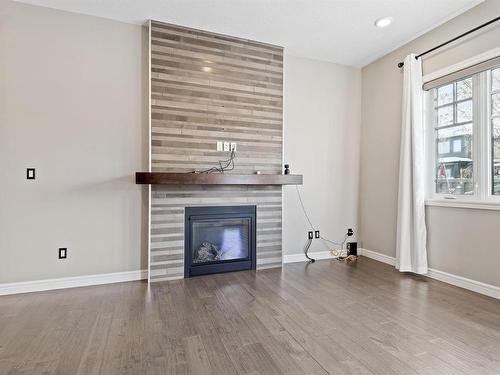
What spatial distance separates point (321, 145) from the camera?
4.03 meters

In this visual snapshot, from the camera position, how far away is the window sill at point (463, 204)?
8.59 ft


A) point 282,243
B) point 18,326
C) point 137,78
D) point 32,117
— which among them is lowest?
point 18,326

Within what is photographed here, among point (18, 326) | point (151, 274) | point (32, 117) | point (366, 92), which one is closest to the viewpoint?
point (18, 326)

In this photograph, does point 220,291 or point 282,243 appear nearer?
point 220,291

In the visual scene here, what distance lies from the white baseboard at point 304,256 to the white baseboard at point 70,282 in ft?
5.99

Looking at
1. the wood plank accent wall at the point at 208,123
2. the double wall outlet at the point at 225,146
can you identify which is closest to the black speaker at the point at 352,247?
the wood plank accent wall at the point at 208,123

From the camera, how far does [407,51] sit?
3.50 metres

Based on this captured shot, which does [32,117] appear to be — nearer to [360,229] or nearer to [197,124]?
[197,124]

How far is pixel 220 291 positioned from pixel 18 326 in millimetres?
1592

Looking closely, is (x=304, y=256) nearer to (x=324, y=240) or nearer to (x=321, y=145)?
(x=324, y=240)

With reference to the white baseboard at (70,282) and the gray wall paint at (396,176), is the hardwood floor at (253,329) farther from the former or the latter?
the gray wall paint at (396,176)

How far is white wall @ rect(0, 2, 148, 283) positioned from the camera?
272 cm

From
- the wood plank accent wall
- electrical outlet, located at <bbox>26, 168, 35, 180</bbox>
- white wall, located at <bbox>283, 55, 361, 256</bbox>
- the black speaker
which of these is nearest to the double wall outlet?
the wood plank accent wall

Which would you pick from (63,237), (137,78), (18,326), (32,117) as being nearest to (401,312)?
(18,326)
